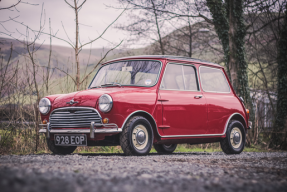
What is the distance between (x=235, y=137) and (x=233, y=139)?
3.3 inches

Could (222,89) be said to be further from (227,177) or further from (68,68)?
(227,177)

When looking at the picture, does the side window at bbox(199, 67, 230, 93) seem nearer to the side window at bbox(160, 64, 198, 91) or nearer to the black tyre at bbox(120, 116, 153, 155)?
the side window at bbox(160, 64, 198, 91)

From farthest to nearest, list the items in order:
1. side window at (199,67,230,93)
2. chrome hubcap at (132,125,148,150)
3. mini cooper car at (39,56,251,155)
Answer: side window at (199,67,230,93) < chrome hubcap at (132,125,148,150) < mini cooper car at (39,56,251,155)

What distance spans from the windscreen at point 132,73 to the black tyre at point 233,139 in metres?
2.40

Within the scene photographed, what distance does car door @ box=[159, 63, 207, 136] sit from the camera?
6.14 meters

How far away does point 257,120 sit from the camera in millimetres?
10312

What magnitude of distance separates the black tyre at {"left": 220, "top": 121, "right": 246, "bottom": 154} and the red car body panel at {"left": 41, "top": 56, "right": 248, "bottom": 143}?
7.6 inches

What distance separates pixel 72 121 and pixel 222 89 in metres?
3.83

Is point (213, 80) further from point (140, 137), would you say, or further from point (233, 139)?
point (140, 137)

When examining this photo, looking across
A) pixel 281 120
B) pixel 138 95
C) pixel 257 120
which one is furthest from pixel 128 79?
pixel 281 120

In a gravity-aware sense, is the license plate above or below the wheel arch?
below

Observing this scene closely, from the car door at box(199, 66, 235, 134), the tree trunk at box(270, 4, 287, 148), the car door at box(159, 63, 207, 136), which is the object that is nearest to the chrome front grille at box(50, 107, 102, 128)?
the car door at box(159, 63, 207, 136)

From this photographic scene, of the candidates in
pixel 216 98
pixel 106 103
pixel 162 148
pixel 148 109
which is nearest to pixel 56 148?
pixel 106 103

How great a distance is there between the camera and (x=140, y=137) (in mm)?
5520
